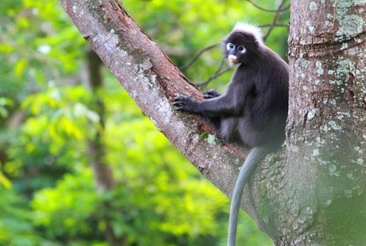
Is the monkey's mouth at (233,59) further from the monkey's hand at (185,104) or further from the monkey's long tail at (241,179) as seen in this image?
the monkey's long tail at (241,179)

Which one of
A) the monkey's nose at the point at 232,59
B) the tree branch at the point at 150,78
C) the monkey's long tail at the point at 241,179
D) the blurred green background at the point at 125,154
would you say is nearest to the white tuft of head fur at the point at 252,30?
the monkey's nose at the point at 232,59

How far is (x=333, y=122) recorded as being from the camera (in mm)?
2336

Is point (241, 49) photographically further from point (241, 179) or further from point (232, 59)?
point (241, 179)

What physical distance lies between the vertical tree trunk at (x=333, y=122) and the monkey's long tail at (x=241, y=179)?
303 millimetres

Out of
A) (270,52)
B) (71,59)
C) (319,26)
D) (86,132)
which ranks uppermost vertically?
(71,59)

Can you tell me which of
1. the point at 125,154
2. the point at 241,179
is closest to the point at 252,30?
the point at 241,179

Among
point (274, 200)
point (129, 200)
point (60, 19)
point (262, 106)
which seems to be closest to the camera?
point (274, 200)

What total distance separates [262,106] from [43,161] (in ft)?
31.4

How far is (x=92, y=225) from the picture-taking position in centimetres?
995

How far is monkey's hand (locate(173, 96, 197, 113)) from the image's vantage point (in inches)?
114

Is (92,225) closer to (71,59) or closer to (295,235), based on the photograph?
(71,59)

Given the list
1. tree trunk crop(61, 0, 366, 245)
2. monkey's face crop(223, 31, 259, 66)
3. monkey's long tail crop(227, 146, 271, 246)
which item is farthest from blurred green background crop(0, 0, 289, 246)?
tree trunk crop(61, 0, 366, 245)

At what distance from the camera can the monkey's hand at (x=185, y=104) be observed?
291cm

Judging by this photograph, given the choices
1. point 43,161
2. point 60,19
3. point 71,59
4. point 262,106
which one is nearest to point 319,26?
point 262,106
